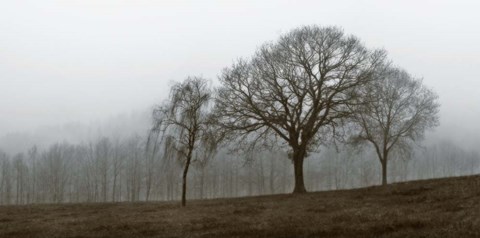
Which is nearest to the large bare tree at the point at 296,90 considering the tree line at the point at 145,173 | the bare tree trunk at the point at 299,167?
the bare tree trunk at the point at 299,167

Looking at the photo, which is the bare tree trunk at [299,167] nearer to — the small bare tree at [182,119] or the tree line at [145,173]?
the small bare tree at [182,119]

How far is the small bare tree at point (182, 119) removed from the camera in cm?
3225

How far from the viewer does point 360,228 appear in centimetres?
1495

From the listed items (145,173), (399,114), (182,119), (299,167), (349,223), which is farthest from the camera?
(145,173)

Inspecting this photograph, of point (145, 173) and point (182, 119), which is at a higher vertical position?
point (182, 119)

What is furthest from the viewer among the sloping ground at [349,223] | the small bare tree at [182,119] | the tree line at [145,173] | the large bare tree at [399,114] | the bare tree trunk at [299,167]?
the tree line at [145,173]

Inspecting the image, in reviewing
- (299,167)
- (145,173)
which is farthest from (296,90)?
(145,173)

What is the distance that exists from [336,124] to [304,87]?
460 centimetres

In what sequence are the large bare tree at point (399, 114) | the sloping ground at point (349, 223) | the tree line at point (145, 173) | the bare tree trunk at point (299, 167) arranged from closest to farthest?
the sloping ground at point (349, 223) < the bare tree trunk at point (299, 167) < the large bare tree at point (399, 114) < the tree line at point (145, 173)

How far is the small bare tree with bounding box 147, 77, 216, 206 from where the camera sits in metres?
32.2

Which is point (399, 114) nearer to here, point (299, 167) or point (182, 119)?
point (299, 167)

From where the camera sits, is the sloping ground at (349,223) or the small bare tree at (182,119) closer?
the sloping ground at (349,223)

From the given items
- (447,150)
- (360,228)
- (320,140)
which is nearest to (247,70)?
(320,140)

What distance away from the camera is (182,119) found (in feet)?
107
